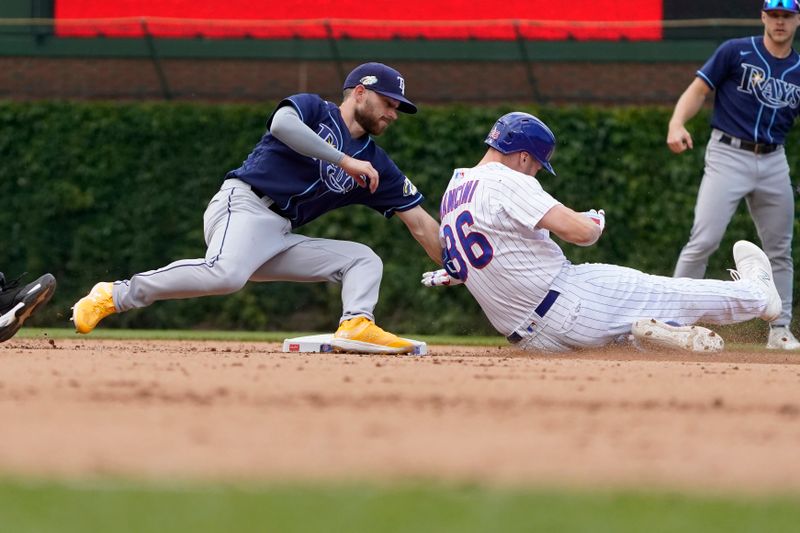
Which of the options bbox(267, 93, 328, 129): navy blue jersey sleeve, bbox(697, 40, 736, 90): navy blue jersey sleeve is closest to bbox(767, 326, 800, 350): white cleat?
bbox(697, 40, 736, 90): navy blue jersey sleeve

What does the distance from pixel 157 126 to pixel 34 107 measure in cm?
112

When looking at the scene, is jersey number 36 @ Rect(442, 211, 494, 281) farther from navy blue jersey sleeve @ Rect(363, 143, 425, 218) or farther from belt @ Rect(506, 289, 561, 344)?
navy blue jersey sleeve @ Rect(363, 143, 425, 218)

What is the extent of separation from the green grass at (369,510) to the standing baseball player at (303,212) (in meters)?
3.67

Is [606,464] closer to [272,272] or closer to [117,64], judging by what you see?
[272,272]

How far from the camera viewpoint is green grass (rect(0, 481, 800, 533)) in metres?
2.44

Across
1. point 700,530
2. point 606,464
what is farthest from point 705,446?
point 700,530

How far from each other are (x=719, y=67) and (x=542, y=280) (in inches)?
92.4

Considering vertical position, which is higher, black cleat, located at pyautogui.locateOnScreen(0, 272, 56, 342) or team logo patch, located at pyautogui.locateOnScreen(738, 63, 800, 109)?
team logo patch, located at pyautogui.locateOnScreen(738, 63, 800, 109)

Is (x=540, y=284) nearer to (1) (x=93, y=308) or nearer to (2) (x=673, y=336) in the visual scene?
(2) (x=673, y=336)

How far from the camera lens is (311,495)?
9.13 ft

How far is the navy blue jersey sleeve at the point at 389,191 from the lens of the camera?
7055 mm

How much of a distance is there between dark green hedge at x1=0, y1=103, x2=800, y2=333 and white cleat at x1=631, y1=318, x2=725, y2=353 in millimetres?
4421

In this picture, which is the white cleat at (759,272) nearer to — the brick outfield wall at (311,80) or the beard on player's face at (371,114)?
the beard on player's face at (371,114)

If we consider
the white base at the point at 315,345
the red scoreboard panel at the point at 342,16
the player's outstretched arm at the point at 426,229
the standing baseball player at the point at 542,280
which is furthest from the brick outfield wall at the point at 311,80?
the white base at the point at 315,345
